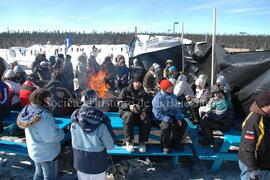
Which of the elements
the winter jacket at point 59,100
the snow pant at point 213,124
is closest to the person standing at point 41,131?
the winter jacket at point 59,100

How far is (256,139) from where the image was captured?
2.35m

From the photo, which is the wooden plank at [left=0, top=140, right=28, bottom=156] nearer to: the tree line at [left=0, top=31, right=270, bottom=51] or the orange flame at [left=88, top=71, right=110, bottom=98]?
the orange flame at [left=88, top=71, right=110, bottom=98]

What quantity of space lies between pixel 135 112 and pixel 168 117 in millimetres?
602

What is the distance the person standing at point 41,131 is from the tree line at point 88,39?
2766 cm

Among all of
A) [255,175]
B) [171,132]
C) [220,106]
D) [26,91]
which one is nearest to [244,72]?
[220,106]

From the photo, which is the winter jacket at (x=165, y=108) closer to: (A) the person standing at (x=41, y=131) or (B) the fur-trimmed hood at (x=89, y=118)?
(B) the fur-trimmed hood at (x=89, y=118)

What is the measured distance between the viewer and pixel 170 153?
3.68 m

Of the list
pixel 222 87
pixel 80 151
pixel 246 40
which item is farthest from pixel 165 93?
pixel 246 40

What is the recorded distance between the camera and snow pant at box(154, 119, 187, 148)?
144 inches

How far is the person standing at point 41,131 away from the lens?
8.64 ft

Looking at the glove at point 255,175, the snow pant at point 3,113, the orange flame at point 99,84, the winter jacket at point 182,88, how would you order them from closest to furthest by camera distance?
the glove at point 255,175, the snow pant at point 3,113, the winter jacket at point 182,88, the orange flame at point 99,84

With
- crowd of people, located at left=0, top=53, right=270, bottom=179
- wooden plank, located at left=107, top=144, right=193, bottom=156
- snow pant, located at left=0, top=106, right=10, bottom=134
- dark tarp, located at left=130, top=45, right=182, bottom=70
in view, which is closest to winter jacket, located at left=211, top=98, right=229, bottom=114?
crowd of people, located at left=0, top=53, right=270, bottom=179

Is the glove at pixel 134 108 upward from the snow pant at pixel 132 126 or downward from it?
upward

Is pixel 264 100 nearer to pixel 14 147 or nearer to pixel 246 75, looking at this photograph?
pixel 246 75
